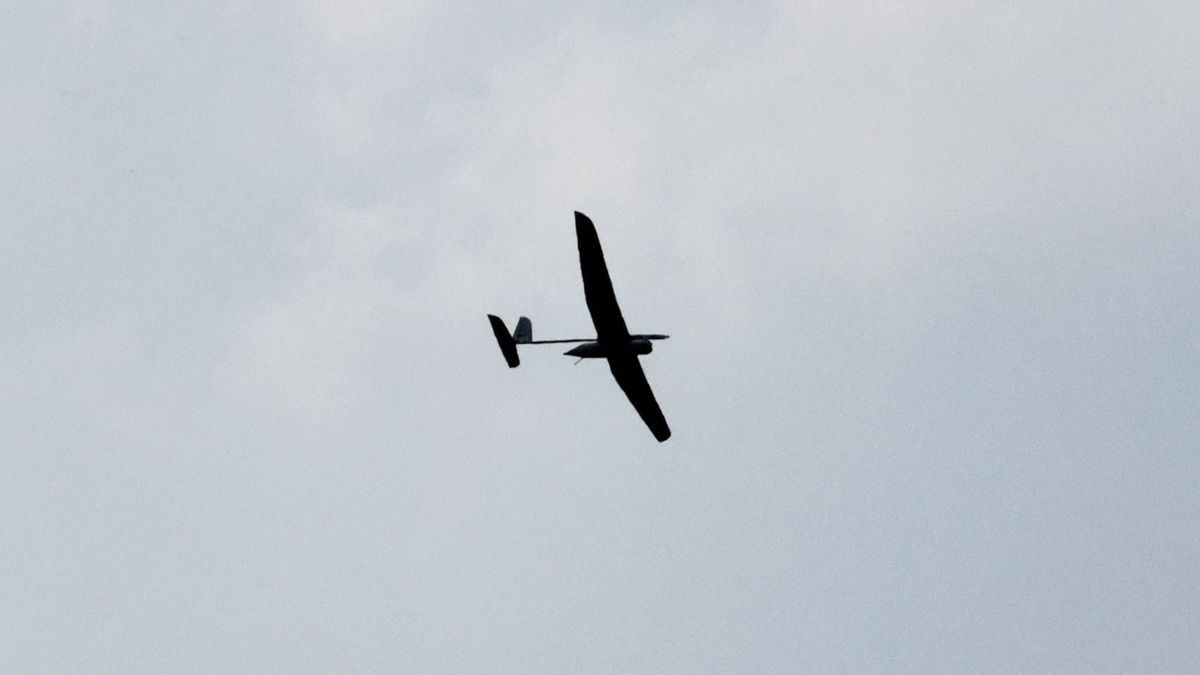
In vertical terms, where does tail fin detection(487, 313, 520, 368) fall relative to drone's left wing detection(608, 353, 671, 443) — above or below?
above

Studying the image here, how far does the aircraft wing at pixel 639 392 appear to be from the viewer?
65.1 meters

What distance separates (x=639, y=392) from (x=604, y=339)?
15.2 ft

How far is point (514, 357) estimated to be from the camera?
221 ft

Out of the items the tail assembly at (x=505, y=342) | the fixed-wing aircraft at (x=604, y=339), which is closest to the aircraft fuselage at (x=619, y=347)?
the fixed-wing aircraft at (x=604, y=339)

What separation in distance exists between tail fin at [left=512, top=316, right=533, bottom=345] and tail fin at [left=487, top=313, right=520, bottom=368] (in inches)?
69.1

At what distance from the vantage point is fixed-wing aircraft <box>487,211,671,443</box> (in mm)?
59312

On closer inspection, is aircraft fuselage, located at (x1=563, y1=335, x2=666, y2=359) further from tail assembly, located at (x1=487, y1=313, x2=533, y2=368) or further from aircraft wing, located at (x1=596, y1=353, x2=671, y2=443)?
tail assembly, located at (x1=487, y1=313, x2=533, y2=368)

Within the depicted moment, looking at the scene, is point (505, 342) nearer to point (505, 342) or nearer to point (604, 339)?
point (505, 342)

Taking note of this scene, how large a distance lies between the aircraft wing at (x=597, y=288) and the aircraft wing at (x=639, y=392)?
6.73ft

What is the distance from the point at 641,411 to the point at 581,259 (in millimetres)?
10205

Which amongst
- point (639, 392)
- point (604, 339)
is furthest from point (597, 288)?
point (639, 392)

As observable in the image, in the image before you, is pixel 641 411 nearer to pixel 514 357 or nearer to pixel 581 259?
pixel 514 357

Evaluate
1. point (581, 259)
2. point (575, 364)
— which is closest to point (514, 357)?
point (575, 364)

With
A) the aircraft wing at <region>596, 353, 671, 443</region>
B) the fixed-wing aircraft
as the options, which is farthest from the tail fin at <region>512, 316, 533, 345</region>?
the aircraft wing at <region>596, 353, 671, 443</region>
